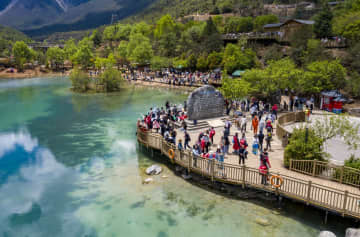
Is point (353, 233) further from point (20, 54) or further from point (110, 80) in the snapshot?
point (20, 54)

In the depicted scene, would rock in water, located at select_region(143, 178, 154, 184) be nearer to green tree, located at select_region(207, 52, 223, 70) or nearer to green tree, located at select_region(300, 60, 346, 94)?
green tree, located at select_region(300, 60, 346, 94)

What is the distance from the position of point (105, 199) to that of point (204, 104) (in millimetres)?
12939

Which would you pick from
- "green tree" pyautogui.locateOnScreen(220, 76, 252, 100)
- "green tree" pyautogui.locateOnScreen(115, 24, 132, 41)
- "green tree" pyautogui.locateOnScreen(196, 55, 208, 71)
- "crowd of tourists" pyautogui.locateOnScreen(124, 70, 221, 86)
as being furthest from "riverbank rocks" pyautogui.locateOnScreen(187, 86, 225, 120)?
"green tree" pyautogui.locateOnScreen(115, 24, 132, 41)

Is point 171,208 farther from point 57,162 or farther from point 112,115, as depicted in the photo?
point 112,115

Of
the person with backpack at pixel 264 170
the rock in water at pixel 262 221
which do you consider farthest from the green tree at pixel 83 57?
the rock in water at pixel 262 221

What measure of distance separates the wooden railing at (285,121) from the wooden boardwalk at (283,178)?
0.60 m

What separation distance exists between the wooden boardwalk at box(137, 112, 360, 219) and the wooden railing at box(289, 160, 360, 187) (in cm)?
25

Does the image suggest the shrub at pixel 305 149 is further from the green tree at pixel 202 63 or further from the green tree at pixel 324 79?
the green tree at pixel 202 63

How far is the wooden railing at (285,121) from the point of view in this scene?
63.5 feet

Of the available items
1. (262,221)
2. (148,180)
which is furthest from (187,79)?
(262,221)

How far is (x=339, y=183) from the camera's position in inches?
550

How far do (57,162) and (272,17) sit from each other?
89191 millimetres

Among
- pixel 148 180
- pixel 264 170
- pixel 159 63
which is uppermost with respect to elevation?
pixel 159 63

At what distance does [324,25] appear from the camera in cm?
5228
